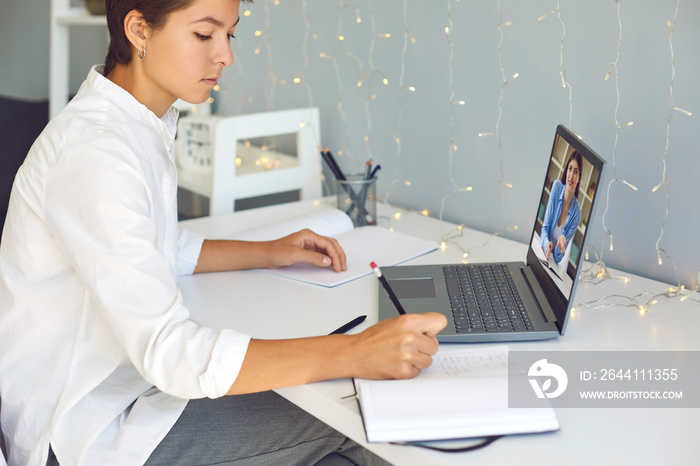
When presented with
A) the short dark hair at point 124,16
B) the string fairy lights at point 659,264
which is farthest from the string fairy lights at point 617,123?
the short dark hair at point 124,16

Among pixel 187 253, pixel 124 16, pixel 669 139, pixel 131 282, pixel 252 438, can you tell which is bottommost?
pixel 252 438

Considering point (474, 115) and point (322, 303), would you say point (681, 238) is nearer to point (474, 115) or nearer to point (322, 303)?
point (474, 115)

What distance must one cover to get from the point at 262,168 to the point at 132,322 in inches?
49.1

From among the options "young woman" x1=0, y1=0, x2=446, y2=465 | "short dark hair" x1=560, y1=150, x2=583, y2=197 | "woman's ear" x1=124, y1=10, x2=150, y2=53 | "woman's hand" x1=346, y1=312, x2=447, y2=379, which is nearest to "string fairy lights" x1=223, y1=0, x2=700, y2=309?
"short dark hair" x1=560, y1=150, x2=583, y2=197

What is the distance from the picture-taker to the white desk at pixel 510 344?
0.70 metres

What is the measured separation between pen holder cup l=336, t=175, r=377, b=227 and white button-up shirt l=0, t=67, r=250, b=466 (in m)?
0.63

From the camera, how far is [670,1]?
1067mm

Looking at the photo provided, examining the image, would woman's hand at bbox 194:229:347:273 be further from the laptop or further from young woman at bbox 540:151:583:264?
young woman at bbox 540:151:583:264

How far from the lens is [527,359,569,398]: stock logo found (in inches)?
31.5

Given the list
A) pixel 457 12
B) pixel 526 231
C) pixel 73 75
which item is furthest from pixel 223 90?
pixel 526 231

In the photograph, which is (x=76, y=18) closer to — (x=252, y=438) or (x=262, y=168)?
(x=262, y=168)

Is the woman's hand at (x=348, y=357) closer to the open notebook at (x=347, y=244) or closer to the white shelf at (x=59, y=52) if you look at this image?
the open notebook at (x=347, y=244)

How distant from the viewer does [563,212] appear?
3.26 feet

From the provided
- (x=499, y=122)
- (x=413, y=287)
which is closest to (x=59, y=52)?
(x=499, y=122)
